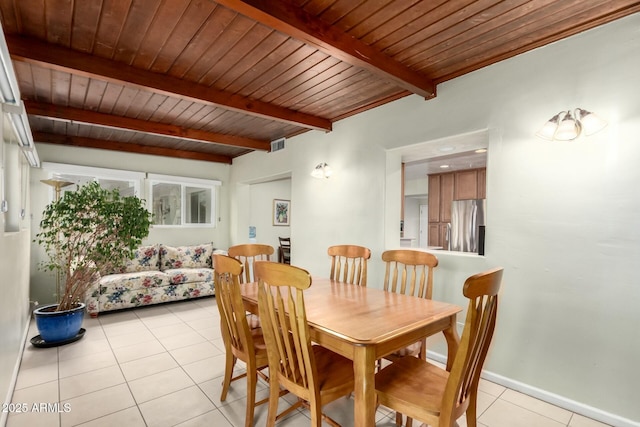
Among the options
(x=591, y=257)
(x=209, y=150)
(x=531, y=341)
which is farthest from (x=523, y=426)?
(x=209, y=150)

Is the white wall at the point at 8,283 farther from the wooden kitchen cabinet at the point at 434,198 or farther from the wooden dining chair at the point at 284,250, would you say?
the wooden kitchen cabinet at the point at 434,198

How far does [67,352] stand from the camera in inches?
120

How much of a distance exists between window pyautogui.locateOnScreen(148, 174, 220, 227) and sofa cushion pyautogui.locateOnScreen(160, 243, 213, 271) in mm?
602

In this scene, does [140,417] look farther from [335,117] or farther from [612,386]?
[335,117]

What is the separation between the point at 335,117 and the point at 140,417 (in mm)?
3433

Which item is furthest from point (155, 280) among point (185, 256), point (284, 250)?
point (284, 250)

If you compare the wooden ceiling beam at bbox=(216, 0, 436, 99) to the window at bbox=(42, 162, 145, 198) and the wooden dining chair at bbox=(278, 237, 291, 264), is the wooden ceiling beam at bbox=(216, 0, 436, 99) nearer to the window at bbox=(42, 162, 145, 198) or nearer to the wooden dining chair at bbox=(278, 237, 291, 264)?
the window at bbox=(42, 162, 145, 198)

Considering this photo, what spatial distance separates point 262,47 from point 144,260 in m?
4.03

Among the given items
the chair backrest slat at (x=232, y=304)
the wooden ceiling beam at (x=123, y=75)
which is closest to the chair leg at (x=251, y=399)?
the chair backrest slat at (x=232, y=304)

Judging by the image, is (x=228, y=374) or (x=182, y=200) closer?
(x=228, y=374)

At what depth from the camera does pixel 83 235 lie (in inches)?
135

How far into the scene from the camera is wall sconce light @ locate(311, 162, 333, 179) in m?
3.97

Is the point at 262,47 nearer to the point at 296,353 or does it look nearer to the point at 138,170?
the point at 296,353

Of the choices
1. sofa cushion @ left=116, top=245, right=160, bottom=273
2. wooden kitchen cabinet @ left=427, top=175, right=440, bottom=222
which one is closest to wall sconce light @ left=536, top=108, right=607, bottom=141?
wooden kitchen cabinet @ left=427, top=175, right=440, bottom=222
